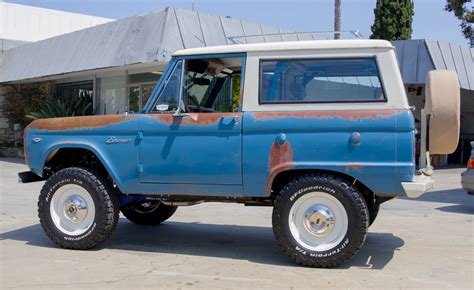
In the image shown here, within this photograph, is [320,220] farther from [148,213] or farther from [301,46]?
[148,213]

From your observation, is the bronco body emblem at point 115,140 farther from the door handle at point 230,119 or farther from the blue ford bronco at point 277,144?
the door handle at point 230,119

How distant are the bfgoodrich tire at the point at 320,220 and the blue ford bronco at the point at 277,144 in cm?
1

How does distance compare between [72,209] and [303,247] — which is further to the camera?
[72,209]

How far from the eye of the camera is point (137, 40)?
15.4 m

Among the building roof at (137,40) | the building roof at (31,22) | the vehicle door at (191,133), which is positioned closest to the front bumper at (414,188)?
the vehicle door at (191,133)

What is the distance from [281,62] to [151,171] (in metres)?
1.82

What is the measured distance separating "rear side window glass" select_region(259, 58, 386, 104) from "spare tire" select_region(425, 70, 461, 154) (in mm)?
612

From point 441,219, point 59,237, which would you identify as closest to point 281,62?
point 59,237

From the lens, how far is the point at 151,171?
616 centimetres

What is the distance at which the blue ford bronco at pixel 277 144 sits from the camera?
548 cm

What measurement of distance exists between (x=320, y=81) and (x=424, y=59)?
13494 mm

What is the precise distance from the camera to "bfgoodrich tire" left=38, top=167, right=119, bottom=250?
6355 millimetres

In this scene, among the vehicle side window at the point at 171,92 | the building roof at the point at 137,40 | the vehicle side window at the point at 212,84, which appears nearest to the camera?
the vehicle side window at the point at 171,92

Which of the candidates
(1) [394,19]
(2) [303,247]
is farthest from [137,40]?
(1) [394,19]
